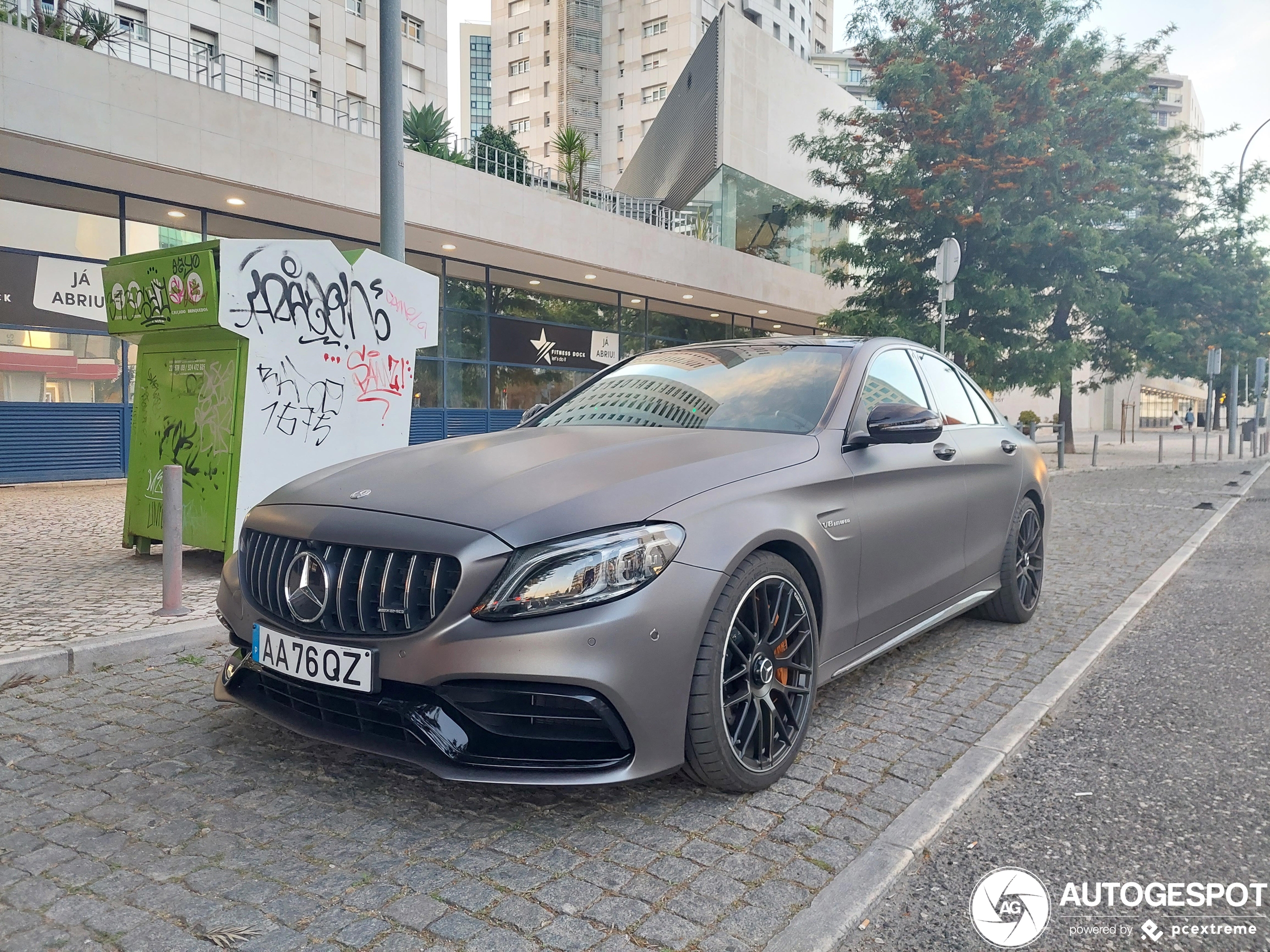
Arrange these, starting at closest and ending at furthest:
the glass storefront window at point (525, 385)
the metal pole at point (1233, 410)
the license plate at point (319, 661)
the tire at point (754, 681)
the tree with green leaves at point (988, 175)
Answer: the license plate at point (319, 661), the tire at point (754, 681), the tree with green leaves at point (988, 175), the glass storefront window at point (525, 385), the metal pole at point (1233, 410)

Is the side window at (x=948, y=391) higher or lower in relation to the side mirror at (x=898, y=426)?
higher

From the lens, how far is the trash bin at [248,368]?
5.82 meters

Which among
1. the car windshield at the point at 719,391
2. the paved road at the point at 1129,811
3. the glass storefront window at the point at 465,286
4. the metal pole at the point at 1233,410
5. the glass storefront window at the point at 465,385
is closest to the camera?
the paved road at the point at 1129,811

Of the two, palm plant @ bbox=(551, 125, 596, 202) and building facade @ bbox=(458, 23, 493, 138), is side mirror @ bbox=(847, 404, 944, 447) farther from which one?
building facade @ bbox=(458, 23, 493, 138)

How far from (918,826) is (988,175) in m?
16.5

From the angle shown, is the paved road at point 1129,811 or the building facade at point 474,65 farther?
the building facade at point 474,65

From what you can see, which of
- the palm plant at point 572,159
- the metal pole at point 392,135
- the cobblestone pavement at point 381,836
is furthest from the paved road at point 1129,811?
the palm plant at point 572,159

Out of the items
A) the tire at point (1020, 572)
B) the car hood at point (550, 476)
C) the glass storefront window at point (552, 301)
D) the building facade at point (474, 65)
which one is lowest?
the tire at point (1020, 572)

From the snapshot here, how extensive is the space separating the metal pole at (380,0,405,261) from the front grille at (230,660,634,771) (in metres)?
5.43

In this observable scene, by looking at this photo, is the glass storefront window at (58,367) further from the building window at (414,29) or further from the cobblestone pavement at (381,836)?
the building window at (414,29)

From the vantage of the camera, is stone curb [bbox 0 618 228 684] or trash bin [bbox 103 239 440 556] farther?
trash bin [bbox 103 239 440 556]

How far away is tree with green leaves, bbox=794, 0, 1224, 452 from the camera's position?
16.2 meters

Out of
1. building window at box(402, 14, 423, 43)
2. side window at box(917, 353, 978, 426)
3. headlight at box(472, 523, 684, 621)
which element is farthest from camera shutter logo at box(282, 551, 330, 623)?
building window at box(402, 14, 423, 43)

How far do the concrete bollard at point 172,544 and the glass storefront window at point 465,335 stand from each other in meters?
13.8
